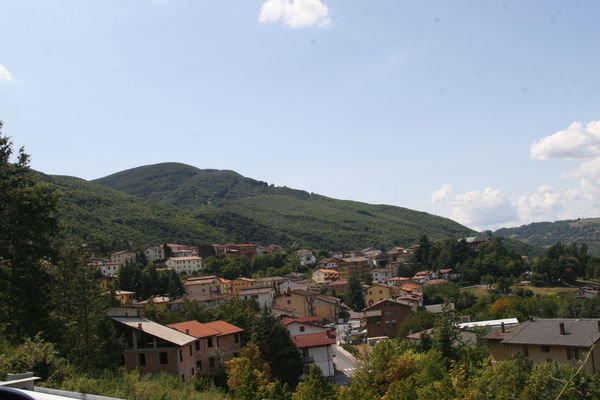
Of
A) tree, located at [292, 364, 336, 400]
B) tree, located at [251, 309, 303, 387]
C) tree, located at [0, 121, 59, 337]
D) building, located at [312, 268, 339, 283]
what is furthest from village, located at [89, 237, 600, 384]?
tree, located at [292, 364, 336, 400]

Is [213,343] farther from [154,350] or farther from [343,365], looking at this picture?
[343,365]

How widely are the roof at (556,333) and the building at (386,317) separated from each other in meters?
27.9

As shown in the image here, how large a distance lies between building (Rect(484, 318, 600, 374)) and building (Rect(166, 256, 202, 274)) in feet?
248

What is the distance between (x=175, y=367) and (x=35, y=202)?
1306 centimetres

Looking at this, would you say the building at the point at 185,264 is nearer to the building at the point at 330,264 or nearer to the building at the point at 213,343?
the building at the point at 330,264

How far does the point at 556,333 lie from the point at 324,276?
237ft

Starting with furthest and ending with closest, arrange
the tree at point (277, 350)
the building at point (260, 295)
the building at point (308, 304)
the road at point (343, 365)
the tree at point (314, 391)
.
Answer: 1. the building at point (260, 295)
2. the building at point (308, 304)
3. the road at point (343, 365)
4. the tree at point (277, 350)
5. the tree at point (314, 391)

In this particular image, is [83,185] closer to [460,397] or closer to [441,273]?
[441,273]

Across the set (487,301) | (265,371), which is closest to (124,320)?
(265,371)

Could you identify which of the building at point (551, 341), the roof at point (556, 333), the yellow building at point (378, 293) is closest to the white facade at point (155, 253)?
the yellow building at point (378, 293)

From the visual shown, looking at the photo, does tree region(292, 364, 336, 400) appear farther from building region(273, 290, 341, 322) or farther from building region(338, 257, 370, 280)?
building region(338, 257, 370, 280)

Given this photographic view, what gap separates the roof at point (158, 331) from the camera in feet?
89.9

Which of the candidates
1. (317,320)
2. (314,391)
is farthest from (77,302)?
(317,320)

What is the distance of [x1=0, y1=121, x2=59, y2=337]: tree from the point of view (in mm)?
16641
